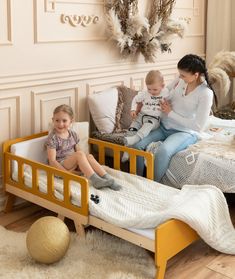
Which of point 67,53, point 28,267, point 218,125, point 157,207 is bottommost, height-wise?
point 28,267

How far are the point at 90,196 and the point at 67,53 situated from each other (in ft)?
3.95

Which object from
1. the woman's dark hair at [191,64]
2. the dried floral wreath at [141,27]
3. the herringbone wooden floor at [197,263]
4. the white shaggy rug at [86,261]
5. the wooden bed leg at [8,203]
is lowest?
the herringbone wooden floor at [197,263]

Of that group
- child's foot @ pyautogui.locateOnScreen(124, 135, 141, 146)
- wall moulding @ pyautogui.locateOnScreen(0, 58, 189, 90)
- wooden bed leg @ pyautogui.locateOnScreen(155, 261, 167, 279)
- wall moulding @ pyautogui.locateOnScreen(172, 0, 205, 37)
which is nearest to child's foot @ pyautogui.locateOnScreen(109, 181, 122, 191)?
child's foot @ pyautogui.locateOnScreen(124, 135, 141, 146)

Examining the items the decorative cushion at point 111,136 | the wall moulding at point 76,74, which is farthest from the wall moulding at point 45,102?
the decorative cushion at point 111,136

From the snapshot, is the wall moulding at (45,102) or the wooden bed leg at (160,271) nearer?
the wooden bed leg at (160,271)

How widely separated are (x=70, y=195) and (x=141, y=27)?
1.66 meters

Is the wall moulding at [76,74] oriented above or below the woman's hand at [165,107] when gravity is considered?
above

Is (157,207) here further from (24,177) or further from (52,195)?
(24,177)

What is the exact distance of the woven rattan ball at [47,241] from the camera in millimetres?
2350

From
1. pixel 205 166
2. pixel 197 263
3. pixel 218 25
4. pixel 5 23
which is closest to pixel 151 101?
pixel 205 166

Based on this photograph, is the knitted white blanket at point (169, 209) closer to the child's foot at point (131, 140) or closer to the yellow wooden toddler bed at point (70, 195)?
the yellow wooden toddler bed at point (70, 195)

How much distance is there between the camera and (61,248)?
7.86 ft

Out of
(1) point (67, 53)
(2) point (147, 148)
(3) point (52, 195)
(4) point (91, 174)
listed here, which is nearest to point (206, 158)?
(2) point (147, 148)

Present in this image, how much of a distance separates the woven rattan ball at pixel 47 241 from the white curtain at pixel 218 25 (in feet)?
10.1
